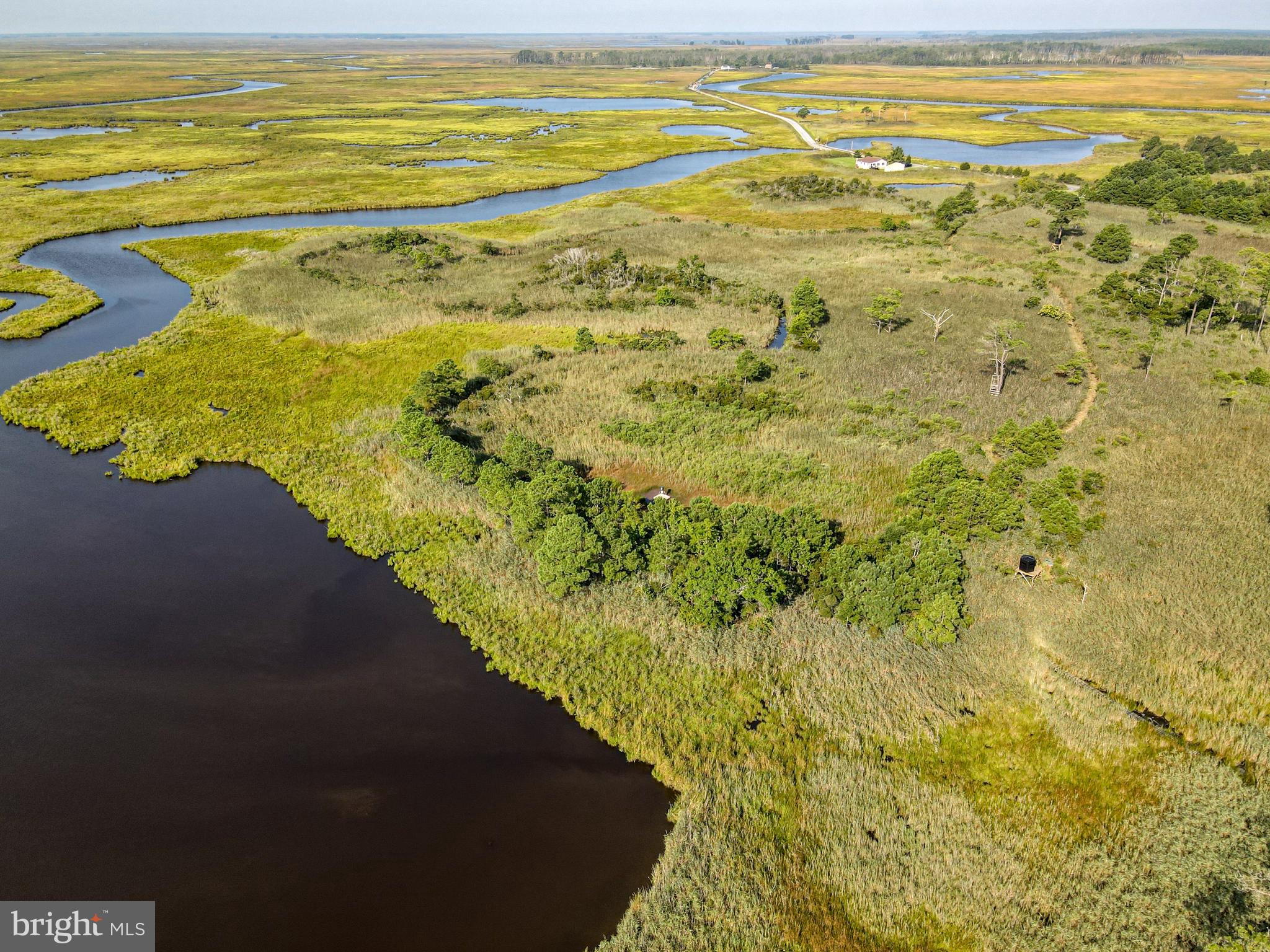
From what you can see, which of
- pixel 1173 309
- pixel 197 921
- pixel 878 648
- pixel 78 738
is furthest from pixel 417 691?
pixel 1173 309

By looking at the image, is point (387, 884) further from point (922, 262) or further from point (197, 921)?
point (922, 262)

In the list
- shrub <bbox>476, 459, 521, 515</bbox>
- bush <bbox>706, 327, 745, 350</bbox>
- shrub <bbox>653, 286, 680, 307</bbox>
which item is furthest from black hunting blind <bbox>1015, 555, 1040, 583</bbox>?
shrub <bbox>653, 286, 680, 307</bbox>

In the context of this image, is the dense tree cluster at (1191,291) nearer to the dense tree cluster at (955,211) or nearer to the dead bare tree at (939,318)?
the dead bare tree at (939,318)

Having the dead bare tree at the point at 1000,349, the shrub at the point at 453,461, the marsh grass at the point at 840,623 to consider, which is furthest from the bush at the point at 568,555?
the dead bare tree at the point at 1000,349

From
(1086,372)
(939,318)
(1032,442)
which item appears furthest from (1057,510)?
(939,318)

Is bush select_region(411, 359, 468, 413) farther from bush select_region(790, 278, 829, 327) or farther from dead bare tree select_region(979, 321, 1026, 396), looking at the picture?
dead bare tree select_region(979, 321, 1026, 396)

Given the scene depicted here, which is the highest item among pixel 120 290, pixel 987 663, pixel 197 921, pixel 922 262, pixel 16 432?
pixel 922 262
